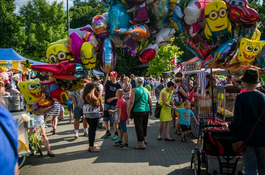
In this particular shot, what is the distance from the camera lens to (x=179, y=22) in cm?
557

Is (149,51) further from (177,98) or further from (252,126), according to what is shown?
(252,126)

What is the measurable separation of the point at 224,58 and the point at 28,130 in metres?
4.92

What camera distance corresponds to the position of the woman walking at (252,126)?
2.82m

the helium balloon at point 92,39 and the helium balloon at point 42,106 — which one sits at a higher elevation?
the helium balloon at point 92,39

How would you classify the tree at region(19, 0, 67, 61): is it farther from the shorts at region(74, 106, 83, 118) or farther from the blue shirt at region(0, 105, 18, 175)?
the blue shirt at region(0, 105, 18, 175)

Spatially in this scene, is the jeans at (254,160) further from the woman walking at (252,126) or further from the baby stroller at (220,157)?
the baby stroller at (220,157)

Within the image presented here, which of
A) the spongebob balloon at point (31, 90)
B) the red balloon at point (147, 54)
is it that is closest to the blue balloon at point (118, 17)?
the red balloon at point (147, 54)

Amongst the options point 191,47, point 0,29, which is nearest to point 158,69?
point 0,29

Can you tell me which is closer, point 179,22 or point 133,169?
point 133,169

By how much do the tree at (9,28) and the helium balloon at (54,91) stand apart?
15928 millimetres

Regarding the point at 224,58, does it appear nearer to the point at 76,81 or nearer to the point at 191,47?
the point at 191,47

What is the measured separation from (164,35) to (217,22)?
1260 mm

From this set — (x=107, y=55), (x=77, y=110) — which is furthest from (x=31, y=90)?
(x=107, y=55)

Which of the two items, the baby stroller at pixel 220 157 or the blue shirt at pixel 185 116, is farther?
the blue shirt at pixel 185 116
